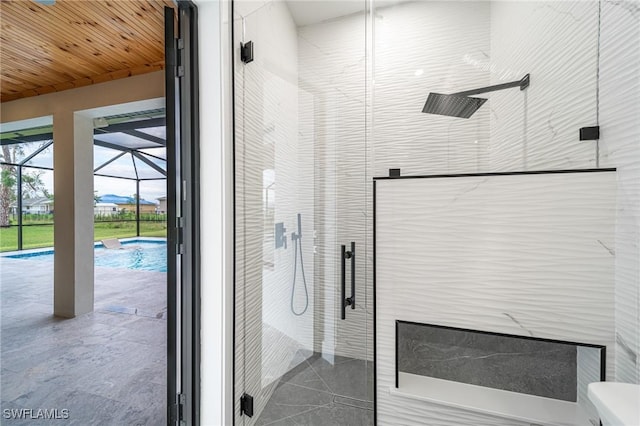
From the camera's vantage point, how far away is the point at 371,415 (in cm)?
145

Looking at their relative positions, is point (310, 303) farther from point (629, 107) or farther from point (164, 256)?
point (629, 107)

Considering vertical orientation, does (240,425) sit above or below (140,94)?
below

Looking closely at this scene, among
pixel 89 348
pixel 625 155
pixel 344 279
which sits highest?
pixel 625 155

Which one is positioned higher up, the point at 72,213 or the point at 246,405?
the point at 72,213

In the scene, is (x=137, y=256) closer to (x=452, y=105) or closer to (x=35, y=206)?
(x=35, y=206)

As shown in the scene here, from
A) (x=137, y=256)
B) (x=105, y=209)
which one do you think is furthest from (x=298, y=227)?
(x=105, y=209)

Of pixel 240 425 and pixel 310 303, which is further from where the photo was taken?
pixel 310 303

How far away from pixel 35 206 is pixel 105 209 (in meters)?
0.25

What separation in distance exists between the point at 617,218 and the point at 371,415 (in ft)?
4.65

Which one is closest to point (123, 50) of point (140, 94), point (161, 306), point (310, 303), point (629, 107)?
point (140, 94)

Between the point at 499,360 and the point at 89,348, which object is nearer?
the point at 89,348

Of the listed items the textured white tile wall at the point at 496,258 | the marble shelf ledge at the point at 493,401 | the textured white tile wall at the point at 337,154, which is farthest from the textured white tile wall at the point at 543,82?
the marble shelf ledge at the point at 493,401

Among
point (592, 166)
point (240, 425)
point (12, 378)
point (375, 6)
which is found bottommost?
point (240, 425)

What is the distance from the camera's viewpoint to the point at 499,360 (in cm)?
143
